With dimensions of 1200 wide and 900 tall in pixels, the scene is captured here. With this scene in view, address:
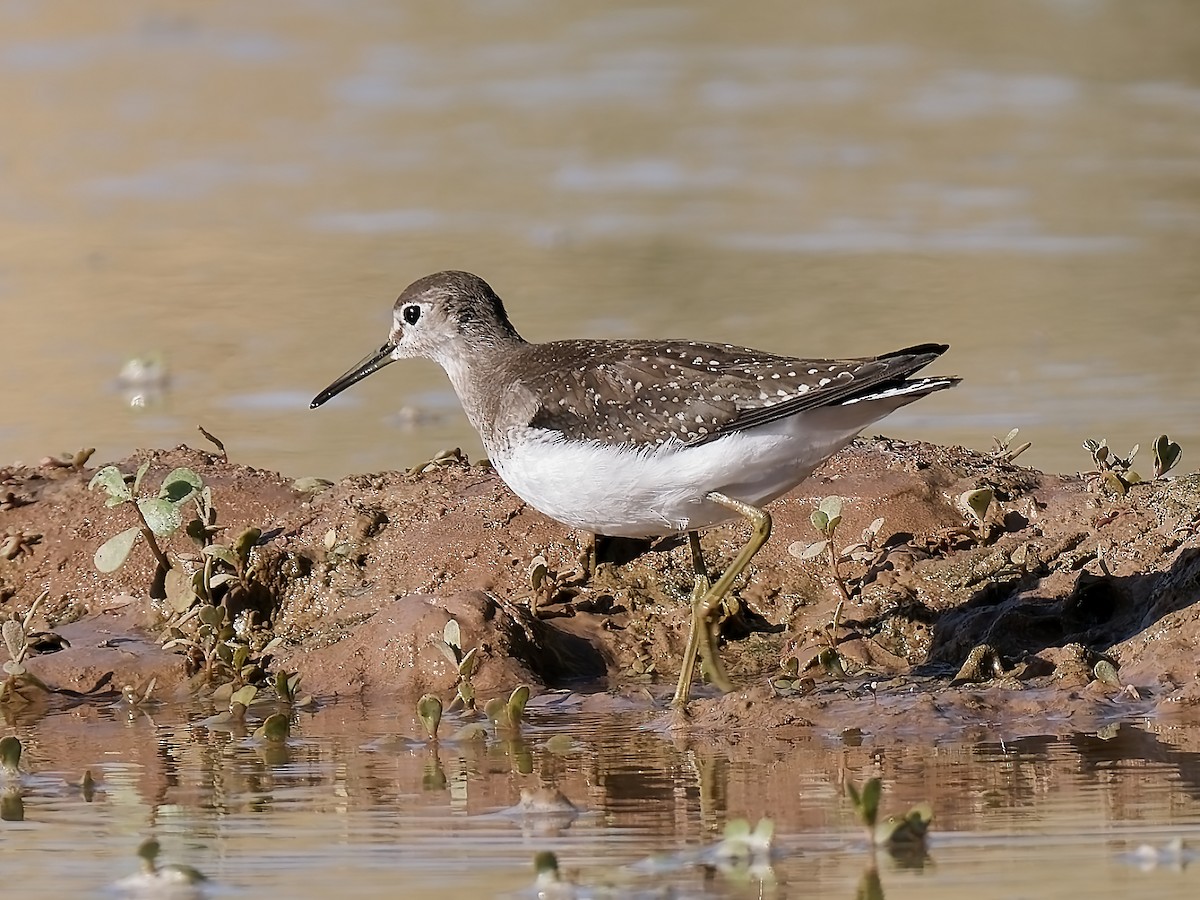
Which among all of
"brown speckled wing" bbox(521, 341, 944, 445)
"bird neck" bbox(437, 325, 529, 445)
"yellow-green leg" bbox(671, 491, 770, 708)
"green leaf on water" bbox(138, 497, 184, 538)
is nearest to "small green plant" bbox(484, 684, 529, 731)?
"yellow-green leg" bbox(671, 491, 770, 708)

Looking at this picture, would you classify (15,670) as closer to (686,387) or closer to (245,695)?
(245,695)

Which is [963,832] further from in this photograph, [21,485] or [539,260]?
[539,260]

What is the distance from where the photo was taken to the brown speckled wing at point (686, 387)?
6.97 m

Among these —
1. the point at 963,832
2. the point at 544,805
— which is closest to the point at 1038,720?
the point at 963,832

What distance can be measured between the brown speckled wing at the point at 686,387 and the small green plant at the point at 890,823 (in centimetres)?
205

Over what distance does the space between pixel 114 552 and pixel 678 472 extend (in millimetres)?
2217

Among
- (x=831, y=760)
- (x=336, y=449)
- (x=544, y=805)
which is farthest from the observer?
(x=336, y=449)

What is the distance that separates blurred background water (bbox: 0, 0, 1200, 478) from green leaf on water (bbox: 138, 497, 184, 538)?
2.15 metres

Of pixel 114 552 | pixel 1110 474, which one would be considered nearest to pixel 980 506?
pixel 1110 474

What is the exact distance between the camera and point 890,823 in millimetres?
5164

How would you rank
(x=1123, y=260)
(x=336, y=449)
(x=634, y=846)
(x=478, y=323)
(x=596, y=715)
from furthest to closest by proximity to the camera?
(x=1123, y=260) → (x=336, y=449) → (x=478, y=323) → (x=596, y=715) → (x=634, y=846)

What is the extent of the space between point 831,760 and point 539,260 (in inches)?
338

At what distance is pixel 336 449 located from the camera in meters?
10.4

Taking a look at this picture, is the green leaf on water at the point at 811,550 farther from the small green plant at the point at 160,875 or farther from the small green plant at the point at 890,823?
the small green plant at the point at 160,875
